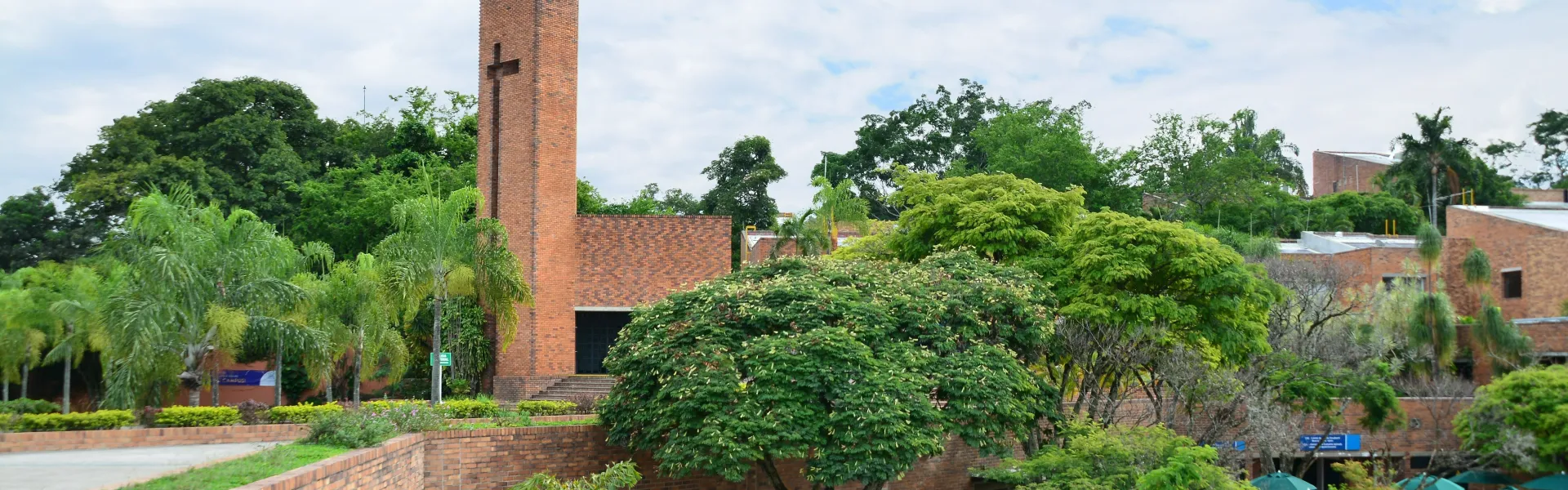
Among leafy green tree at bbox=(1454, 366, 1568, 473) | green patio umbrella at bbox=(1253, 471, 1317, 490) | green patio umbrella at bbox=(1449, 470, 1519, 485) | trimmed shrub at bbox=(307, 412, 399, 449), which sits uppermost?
trimmed shrub at bbox=(307, 412, 399, 449)

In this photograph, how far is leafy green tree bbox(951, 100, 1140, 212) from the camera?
46.3m

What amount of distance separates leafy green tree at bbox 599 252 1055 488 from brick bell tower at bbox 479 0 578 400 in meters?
8.48

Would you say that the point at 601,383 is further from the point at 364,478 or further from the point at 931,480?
the point at 364,478

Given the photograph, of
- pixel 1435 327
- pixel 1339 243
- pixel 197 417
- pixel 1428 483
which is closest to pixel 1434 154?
pixel 1339 243

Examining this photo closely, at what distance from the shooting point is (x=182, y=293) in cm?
2023

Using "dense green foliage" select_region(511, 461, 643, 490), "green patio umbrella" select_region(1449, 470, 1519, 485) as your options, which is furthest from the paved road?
"green patio umbrella" select_region(1449, 470, 1519, 485)

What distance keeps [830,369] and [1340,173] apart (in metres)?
55.8

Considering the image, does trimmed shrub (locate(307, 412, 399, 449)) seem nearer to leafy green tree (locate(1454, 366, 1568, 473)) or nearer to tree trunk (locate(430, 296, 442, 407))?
tree trunk (locate(430, 296, 442, 407))

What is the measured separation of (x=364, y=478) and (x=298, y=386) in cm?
2134

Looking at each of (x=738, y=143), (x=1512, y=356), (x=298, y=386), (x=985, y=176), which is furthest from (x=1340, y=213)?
(x=298, y=386)

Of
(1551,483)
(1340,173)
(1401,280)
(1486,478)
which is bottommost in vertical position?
(1486,478)

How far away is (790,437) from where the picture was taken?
1561cm

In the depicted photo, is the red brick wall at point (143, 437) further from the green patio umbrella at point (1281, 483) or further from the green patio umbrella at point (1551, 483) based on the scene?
the green patio umbrella at point (1551, 483)

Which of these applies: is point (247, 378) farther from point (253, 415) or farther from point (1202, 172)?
point (1202, 172)
